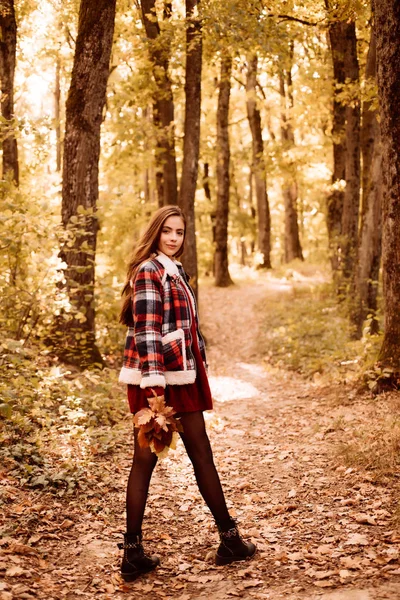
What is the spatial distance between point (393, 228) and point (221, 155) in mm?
13618

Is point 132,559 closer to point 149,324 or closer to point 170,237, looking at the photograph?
point 149,324

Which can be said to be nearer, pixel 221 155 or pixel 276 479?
pixel 276 479

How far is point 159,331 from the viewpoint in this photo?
4.17m

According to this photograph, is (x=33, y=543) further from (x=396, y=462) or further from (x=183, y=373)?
(x=396, y=462)

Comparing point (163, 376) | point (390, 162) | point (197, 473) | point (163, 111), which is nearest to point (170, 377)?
point (163, 376)

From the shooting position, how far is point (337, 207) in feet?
59.8

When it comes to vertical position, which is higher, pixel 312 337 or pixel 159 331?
pixel 159 331

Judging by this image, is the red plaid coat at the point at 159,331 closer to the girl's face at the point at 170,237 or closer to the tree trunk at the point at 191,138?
the girl's face at the point at 170,237

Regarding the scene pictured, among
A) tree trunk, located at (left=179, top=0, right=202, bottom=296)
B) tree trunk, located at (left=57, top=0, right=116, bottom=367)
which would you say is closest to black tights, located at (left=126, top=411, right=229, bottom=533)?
tree trunk, located at (left=57, top=0, right=116, bottom=367)

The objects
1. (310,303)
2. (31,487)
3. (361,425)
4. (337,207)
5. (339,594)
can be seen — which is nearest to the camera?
(339,594)

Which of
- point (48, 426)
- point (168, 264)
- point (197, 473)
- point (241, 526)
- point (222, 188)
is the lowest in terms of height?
point (241, 526)

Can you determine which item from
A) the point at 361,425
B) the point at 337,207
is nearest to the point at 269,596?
the point at 361,425

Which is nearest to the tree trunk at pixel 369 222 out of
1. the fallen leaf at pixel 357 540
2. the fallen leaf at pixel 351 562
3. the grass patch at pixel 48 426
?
the grass patch at pixel 48 426

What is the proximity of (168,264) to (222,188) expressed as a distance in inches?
686
